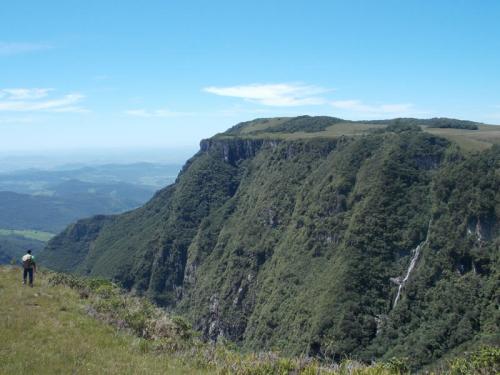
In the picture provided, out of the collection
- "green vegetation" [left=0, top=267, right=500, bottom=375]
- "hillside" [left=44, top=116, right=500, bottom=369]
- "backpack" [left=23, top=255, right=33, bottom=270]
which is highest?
"backpack" [left=23, top=255, right=33, bottom=270]

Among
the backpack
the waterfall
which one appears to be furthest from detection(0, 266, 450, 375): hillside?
the waterfall

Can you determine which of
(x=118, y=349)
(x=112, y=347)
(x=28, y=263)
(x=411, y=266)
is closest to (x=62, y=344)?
(x=112, y=347)

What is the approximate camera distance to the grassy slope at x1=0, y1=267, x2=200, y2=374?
35.4ft

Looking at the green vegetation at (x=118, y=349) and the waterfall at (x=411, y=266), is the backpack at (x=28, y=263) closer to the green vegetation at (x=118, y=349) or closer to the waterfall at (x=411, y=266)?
the green vegetation at (x=118, y=349)

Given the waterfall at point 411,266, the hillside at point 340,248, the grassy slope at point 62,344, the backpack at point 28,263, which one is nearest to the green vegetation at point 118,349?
the grassy slope at point 62,344

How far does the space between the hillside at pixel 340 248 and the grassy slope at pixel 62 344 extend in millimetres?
38346

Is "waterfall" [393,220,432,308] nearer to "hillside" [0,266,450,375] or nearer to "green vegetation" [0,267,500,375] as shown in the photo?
"hillside" [0,266,450,375]

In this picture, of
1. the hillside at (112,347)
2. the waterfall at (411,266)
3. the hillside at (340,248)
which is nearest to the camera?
the hillside at (112,347)

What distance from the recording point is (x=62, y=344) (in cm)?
1226

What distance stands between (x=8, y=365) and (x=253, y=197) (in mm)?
129892

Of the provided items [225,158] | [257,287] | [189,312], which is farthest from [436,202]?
[225,158]

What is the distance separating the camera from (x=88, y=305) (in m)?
17.0

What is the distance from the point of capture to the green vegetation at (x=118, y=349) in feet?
36.6

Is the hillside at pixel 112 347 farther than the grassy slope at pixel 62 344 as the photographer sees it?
Yes
